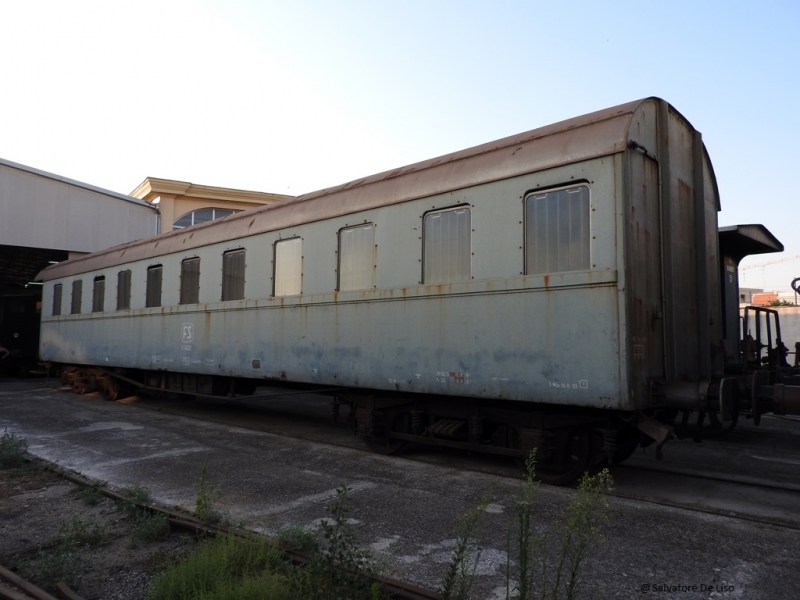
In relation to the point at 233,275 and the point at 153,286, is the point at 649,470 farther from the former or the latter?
the point at 153,286

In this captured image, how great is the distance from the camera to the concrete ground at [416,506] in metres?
3.61

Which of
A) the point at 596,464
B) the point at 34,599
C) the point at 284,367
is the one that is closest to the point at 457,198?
the point at 596,464

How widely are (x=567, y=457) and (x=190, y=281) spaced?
291 inches

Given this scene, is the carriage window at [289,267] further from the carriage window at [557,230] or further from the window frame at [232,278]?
the carriage window at [557,230]

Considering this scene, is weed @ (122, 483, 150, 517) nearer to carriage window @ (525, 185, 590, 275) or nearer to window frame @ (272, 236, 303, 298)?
window frame @ (272, 236, 303, 298)

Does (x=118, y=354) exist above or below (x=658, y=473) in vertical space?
above

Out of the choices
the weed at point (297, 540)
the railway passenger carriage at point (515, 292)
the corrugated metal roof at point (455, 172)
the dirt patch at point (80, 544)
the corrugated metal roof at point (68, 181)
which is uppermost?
the corrugated metal roof at point (68, 181)

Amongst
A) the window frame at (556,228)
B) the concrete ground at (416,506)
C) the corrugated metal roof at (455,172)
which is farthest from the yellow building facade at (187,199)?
the window frame at (556,228)

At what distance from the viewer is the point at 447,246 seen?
6410 millimetres

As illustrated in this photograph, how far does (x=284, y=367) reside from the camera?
326 inches

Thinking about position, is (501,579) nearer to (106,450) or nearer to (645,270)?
(645,270)

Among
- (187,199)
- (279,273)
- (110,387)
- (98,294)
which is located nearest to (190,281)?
(279,273)

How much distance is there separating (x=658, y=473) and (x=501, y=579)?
369cm

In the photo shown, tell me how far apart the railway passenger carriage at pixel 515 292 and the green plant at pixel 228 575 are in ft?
9.51
